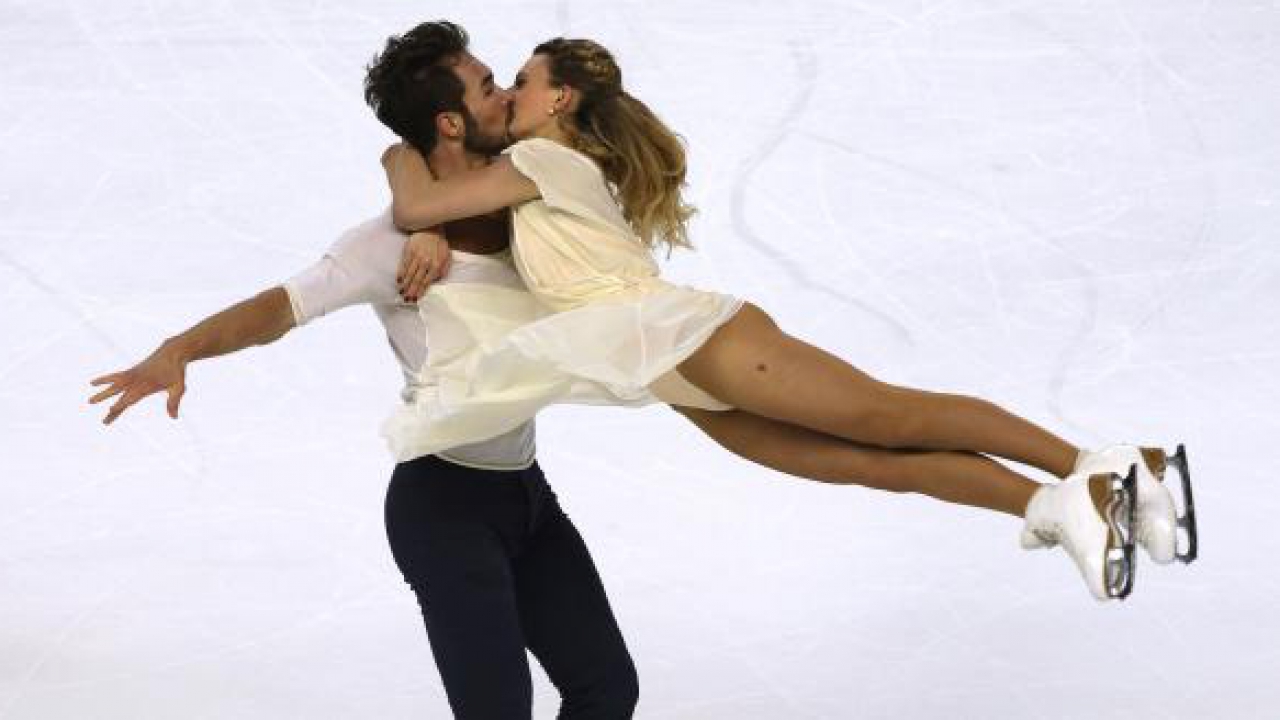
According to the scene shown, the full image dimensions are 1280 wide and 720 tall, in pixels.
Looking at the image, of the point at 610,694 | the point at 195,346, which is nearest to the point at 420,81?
the point at 195,346

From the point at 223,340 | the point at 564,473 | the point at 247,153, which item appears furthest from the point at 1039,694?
the point at 247,153

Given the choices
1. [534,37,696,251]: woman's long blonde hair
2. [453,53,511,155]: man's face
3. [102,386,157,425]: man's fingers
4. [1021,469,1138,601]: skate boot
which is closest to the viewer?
[1021,469,1138,601]: skate boot

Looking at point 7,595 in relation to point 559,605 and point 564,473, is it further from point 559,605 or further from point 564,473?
point 559,605

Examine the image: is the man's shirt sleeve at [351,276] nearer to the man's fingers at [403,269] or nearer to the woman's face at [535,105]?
the man's fingers at [403,269]

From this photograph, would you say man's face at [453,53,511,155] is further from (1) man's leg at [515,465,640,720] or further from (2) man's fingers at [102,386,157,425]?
(2) man's fingers at [102,386,157,425]

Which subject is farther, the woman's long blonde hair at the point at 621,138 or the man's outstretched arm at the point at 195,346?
the woman's long blonde hair at the point at 621,138

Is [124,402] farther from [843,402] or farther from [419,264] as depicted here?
[843,402]

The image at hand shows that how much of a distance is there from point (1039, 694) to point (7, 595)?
93.6 inches

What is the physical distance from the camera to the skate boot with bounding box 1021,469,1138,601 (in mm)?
3293

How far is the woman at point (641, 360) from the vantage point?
11.1 feet

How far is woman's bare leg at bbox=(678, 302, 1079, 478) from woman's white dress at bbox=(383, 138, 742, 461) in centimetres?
5

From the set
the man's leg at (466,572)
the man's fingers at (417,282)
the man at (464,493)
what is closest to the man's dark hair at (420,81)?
the man at (464,493)

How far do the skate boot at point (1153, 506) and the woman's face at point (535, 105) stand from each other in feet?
3.69

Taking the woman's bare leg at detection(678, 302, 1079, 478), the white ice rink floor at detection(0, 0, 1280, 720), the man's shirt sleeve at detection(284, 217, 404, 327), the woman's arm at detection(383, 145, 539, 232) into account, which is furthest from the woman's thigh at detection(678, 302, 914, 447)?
the white ice rink floor at detection(0, 0, 1280, 720)
